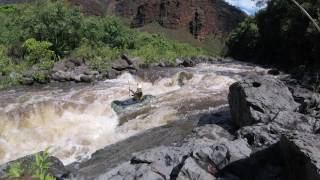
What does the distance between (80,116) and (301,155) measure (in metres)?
13.9

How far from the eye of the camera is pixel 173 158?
1075cm

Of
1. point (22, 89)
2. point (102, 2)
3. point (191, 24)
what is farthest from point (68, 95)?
point (102, 2)

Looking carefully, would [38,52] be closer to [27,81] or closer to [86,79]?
[27,81]

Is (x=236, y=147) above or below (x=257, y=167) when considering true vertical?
above

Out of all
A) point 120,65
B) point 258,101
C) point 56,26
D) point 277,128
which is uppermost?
point 56,26

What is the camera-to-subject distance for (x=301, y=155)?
8547 mm

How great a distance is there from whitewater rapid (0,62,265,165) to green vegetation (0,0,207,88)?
1037cm

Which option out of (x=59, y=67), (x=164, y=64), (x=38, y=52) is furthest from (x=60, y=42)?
(x=164, y=64)

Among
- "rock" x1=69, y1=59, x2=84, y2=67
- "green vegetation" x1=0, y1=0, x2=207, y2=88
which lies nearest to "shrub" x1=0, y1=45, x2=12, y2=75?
"green vegetation" x1=0, y1=0, x2=207, y2=88

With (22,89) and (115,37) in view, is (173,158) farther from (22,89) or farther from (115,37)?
(115,37)

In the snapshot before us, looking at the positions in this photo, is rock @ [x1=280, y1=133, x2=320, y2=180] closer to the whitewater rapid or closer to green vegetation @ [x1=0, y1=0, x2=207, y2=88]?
the whitewater rapid

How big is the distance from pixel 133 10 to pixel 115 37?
119221mm

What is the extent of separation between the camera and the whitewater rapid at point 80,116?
1798 centimetres

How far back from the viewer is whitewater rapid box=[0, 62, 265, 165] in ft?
59.0
